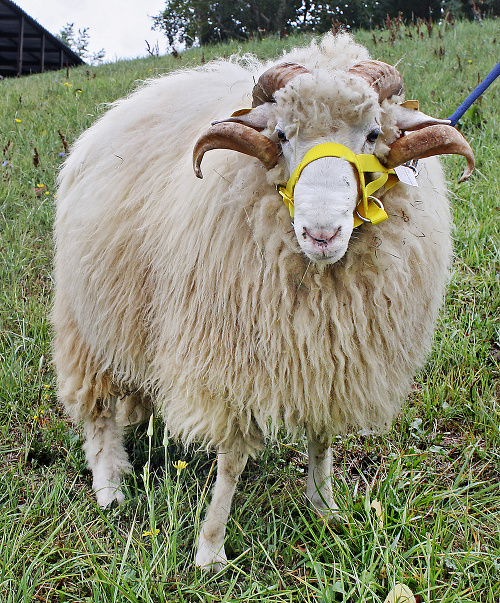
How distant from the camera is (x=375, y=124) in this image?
1.60 metres

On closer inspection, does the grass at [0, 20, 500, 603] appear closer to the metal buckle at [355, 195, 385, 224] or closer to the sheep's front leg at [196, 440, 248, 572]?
the sheep's front leg at [196, 440, 248, 572]

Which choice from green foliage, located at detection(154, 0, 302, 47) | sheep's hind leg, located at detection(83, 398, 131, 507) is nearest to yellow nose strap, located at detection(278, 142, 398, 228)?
sheep's hind leg, located at detection(83, 398, 131, 507)

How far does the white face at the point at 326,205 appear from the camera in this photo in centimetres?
146

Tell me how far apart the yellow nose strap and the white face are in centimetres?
2

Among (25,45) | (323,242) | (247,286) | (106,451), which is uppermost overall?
(25,45)

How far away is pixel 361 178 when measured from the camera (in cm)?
156

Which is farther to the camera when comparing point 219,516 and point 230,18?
point 230,18

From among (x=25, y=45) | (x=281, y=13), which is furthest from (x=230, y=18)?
(x=25, y=45)

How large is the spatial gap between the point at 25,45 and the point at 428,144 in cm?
2004

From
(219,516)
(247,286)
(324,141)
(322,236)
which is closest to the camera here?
(322,236)

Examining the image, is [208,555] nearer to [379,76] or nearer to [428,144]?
[428,144]

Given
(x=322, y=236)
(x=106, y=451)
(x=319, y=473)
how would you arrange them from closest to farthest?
(x=322, y=236) → (x=319, y=473) → (x=106, y=451)

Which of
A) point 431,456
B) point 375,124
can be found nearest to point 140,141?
point 375,124

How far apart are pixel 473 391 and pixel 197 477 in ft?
4.96
